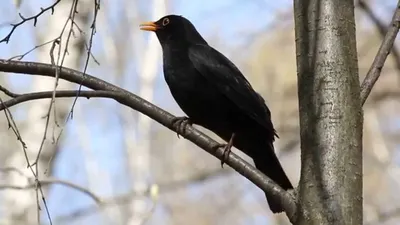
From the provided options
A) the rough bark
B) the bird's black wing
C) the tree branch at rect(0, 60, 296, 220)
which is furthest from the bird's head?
the rough bark

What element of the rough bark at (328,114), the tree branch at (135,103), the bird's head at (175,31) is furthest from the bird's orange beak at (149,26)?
the rough bark at (328,114)

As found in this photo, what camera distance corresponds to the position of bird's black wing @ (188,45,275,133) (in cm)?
254

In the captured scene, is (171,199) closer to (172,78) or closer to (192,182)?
(192,182)

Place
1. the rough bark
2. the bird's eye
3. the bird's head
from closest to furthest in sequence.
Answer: the rough bark
the bird's head
the bird's eye

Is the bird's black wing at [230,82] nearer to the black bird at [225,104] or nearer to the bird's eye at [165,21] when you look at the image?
Result: the black bird at [225,104]

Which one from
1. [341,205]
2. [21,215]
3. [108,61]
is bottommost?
[341,205]

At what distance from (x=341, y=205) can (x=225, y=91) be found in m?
1.12

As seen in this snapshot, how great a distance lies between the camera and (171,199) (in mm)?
10695

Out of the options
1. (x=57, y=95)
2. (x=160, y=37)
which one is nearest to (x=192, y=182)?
(x=160, y=37)

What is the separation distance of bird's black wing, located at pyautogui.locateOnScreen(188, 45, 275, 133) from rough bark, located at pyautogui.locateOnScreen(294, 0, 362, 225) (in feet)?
2.83

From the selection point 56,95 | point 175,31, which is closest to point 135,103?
point 56,95

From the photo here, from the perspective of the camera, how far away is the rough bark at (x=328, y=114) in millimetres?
1533

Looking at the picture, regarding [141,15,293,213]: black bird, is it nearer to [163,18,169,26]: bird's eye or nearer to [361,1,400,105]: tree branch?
[163,18,169,26]: bird's eye

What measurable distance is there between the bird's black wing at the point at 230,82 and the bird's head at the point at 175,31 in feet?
0.70
